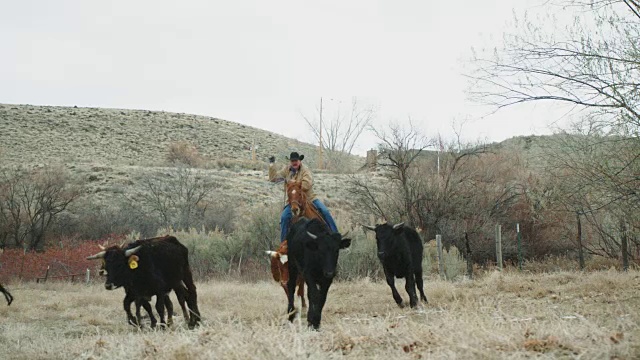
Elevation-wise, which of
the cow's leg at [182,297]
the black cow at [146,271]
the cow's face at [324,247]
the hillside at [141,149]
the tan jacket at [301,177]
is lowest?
the cow's leg at [182,297]

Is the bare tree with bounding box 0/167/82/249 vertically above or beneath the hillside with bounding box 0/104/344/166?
beneath

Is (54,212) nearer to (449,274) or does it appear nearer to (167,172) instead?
(167,172)

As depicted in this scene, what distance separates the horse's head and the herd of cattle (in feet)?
2.26

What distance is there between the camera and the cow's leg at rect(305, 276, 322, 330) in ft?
33.2

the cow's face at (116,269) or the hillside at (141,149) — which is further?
the hillside at (141,149)

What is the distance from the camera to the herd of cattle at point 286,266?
10.6m

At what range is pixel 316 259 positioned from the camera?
1059 centimetres

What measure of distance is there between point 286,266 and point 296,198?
132cm

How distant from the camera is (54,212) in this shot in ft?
118

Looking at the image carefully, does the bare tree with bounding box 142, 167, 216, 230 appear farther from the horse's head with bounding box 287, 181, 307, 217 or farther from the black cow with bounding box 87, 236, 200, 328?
the horse's head with bounding box 287, 181, 307, 217

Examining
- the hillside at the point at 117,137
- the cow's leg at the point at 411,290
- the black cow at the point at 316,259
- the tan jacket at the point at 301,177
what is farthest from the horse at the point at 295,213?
the hillside at the point at 117,137

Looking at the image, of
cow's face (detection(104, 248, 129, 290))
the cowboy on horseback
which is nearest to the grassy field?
cow's face (detection(104, 248, 129, 290))

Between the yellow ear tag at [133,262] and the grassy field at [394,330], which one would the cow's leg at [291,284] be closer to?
the grassy field at [394,330]

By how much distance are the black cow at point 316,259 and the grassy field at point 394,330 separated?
1.38 feet
